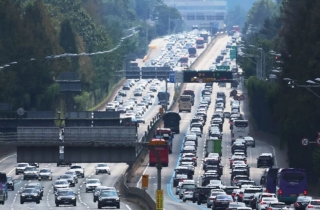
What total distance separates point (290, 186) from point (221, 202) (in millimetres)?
7719

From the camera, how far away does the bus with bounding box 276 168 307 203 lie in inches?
3836

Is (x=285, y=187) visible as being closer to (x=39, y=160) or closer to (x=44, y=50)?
(x=39, y=160)

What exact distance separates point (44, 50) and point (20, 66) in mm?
8158

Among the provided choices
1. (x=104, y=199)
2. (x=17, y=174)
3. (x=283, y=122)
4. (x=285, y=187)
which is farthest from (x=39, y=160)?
(x=17, y=174)

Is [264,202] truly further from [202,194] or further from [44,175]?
[44,175]

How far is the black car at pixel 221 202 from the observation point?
91.6m

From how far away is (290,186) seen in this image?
9762 cm

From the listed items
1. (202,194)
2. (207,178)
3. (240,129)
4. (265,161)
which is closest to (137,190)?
(202,194)

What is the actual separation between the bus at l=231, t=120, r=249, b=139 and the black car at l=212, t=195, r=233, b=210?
71.3 meters

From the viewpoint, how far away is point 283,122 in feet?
406

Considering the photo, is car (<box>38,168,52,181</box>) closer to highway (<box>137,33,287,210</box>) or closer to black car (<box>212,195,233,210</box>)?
highway (<box>137,33,287,210</box>)

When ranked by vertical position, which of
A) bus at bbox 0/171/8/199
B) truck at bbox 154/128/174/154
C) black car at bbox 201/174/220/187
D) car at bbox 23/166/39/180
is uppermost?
bus at bbox 0/171/8/199

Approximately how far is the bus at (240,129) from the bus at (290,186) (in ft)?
216

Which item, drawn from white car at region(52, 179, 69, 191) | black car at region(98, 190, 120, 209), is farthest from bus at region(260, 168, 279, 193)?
white car at region(52, 179, 69, 191)
